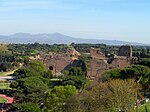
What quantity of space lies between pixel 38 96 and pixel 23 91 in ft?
15.1

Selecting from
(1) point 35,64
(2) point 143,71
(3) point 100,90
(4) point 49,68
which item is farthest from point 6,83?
(3) point 100,90

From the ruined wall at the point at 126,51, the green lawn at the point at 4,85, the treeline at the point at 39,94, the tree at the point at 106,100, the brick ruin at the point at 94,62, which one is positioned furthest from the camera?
the ruined wall at the point at 126,51

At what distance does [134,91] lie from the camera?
88.2 feet

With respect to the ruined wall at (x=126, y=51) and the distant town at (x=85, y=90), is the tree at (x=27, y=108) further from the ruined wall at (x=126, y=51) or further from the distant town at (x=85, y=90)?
the ruined wall at (x=126, y=51)

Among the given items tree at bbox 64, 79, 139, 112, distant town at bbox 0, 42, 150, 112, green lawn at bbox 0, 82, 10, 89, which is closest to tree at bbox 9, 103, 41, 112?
distant town at bbox 0, 42, 150, 112

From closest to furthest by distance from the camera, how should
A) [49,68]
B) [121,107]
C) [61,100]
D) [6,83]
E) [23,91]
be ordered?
[121,107] → [61,100] → [23,91] → [6,83] → [49,68]

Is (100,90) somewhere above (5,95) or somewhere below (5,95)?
above

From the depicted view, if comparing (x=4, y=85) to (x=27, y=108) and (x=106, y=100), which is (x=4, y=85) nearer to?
(x=27, y=108)

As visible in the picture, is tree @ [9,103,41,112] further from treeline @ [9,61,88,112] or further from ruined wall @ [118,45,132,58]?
ruined wall @ [118,45,132,58]

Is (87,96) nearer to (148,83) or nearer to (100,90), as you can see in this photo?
(100,90)

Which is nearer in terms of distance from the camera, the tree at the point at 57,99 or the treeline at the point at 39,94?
the tree at the point at 57,99

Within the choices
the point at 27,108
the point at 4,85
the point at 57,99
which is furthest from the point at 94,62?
the point at 27,108

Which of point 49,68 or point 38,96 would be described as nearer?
point 38,96

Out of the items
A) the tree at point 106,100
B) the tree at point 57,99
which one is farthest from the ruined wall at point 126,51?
the tree at point 106,100
